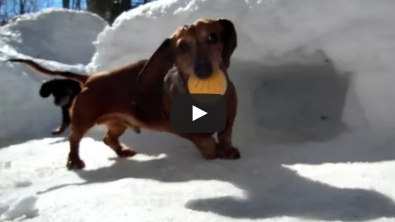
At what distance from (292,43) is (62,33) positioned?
404 cm

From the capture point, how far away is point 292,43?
2424mm

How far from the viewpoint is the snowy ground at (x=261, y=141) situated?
1.43 metres

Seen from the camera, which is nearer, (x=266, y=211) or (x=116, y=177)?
(x=266, y=211)

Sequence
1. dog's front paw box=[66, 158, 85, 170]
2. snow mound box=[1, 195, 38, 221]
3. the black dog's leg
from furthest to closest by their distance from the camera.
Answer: the black dog's leg → dog's front paw box=[66, 158, 85, 170] → snow mound box=[1, 195, 38, 221]

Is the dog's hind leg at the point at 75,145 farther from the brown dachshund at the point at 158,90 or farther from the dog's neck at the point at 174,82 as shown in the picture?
the dog's neck at the point at 174,82

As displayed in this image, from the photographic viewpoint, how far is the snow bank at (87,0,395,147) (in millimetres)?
2232

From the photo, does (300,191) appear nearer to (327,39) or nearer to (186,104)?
(186,104)

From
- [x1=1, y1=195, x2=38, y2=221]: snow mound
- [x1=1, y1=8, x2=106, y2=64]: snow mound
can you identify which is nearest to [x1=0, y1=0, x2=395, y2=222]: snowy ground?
[x1=1, y1=195, x2=38, y2=221]: snow mound

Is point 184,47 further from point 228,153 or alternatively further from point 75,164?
point 75,164

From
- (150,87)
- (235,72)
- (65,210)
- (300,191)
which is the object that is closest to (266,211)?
(300,191)

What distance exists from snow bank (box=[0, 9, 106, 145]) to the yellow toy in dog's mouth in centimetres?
179

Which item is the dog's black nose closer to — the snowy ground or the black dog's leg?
the snowy ground

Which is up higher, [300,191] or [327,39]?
[327,39]

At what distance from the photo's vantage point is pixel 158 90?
2.21m
